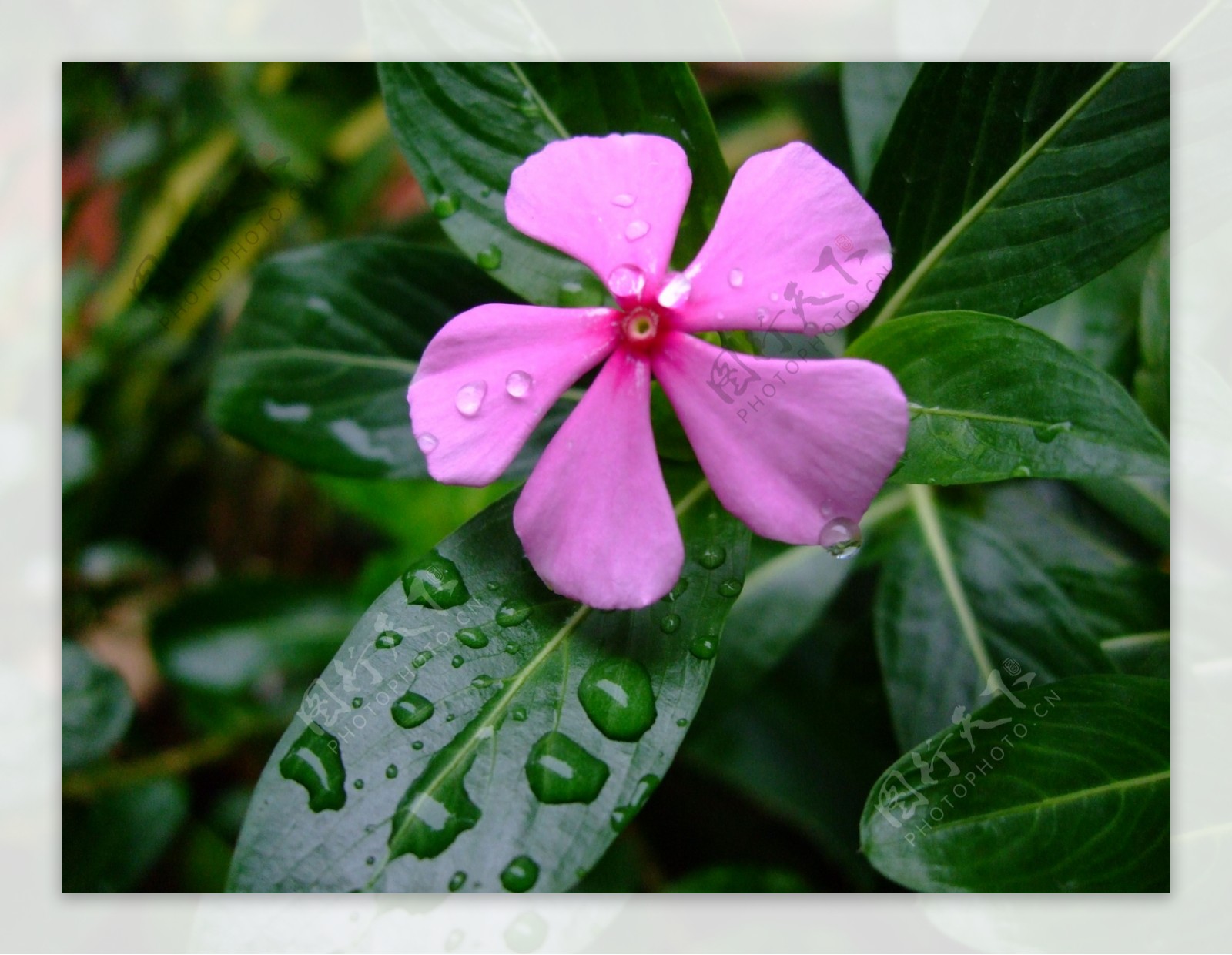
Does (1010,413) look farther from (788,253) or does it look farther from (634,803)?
(634,803)

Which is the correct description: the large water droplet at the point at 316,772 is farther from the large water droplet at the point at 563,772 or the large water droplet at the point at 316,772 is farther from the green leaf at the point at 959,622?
the green leaf at the point at 959,622

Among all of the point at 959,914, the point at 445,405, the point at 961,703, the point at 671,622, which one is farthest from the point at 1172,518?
the point at 445,405

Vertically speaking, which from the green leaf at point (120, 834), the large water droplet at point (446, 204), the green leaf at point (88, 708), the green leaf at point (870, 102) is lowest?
the green leaf at point (120, 834)

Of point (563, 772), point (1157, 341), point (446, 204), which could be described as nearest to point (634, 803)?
point (563, 772)

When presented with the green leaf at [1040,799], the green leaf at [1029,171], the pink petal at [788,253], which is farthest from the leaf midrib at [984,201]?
the green leaf at [1040,799]

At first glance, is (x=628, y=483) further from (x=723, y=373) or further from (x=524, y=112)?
(x=524, y=112)
